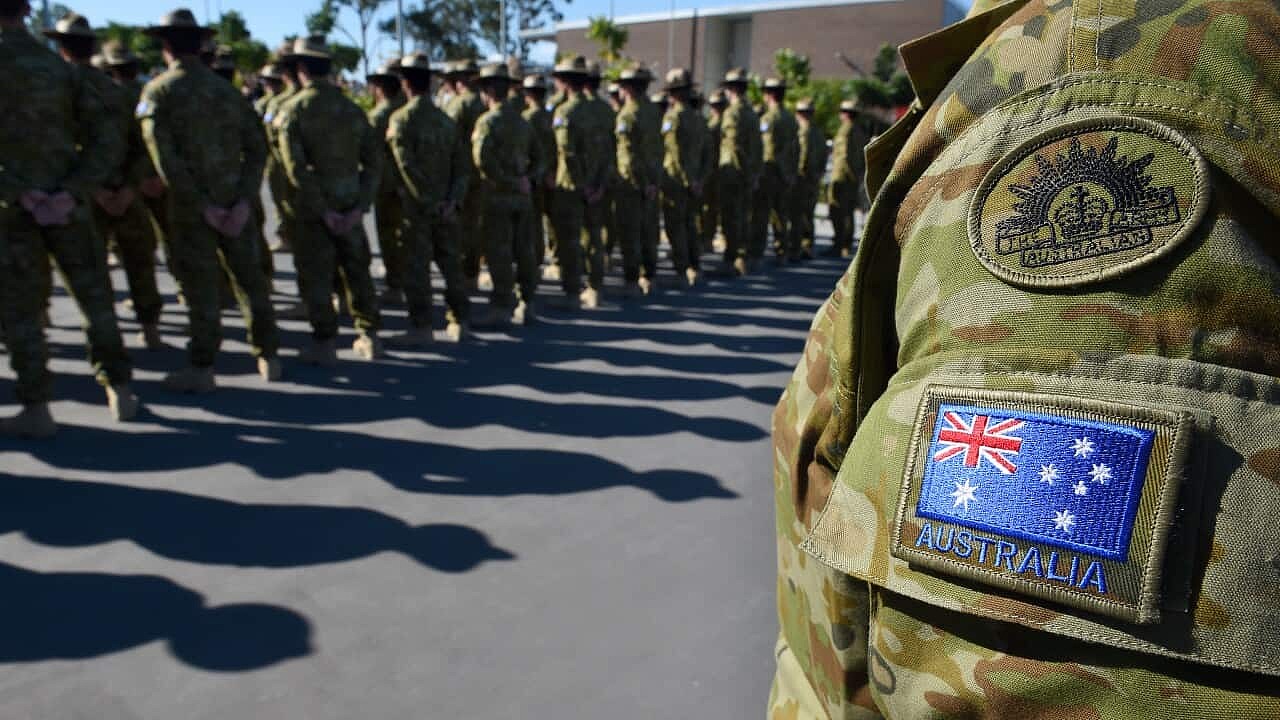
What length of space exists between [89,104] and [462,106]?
347cm

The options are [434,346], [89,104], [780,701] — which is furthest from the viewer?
[434,346]

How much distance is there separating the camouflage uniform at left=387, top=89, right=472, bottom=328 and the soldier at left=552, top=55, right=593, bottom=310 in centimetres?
133

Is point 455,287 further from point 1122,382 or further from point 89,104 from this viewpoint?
point 1122,382

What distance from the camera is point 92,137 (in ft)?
14.3

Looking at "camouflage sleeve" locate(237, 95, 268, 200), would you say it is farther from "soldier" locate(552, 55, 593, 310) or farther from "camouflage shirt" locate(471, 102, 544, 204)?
"soldier" locate(552, 55, 593, 310)

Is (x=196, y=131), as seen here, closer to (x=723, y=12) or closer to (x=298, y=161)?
(x=298, y=161)

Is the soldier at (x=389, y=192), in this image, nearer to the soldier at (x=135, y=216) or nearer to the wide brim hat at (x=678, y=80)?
the soldier at (x=135, y=216)

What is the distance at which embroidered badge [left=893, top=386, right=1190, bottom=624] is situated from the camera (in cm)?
68

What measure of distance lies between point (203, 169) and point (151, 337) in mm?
1813

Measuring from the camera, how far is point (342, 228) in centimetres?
A: 557

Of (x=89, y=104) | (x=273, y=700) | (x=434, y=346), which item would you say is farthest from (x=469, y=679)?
(x=434, y=346)

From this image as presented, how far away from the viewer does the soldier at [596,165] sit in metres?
7.73

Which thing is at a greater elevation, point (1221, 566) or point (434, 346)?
point (1221, 566)

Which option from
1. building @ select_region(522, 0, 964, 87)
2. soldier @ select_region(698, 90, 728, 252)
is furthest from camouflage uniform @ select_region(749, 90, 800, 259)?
building @ select_region(522, 0, 964, 87)
